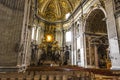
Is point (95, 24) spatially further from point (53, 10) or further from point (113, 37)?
point (53, 10)

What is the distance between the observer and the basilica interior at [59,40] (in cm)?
544

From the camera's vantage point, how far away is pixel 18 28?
6188mm

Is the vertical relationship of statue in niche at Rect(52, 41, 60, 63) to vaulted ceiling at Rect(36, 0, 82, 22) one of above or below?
below

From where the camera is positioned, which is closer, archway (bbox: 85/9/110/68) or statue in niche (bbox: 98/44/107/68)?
archway (bbox: 85/9/110/68)

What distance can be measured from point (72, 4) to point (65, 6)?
2527 millimetres

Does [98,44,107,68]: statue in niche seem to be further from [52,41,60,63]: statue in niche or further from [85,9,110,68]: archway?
[52,41,60,63]: statue in niche

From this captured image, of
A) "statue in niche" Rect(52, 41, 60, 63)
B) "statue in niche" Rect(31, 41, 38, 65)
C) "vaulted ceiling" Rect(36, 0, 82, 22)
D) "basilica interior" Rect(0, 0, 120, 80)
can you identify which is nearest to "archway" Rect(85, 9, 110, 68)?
"basilica interior" Rect(0, 0, 120, 80)

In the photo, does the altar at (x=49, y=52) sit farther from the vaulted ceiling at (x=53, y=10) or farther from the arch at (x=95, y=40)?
the arch at (x=95, y=40)

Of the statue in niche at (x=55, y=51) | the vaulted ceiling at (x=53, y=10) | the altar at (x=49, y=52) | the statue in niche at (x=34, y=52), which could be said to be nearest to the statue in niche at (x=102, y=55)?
the altar at (x=49, y=52)

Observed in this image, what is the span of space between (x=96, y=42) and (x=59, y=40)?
30.4 feet

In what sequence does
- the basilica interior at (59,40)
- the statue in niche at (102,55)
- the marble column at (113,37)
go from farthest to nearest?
1. the statue in niche at (102,55)
2. the marble column at (113,37)
3. the basilica interior at (59,40)

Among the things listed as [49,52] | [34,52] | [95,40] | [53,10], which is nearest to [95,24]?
[95,40]

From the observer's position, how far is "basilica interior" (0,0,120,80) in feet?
17.8

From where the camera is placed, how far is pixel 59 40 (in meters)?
20.8
